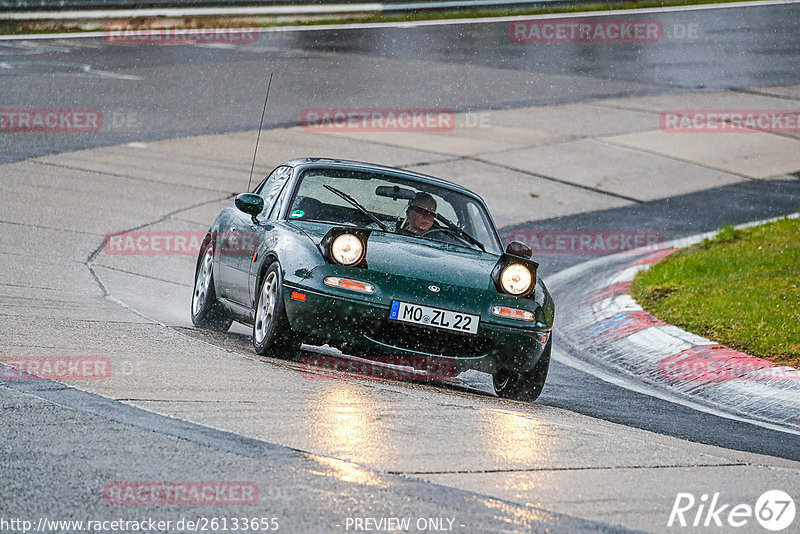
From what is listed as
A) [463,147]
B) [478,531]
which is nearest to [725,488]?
[478,531]

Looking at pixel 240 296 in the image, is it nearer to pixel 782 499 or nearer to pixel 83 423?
pixel 83 423

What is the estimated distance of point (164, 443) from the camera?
4.84 m

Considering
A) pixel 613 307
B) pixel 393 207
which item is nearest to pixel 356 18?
pixel 613 307

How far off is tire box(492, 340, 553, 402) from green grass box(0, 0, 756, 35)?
63.7 feet

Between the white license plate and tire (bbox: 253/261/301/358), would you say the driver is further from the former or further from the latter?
the white license plate

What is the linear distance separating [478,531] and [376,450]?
0.95 m

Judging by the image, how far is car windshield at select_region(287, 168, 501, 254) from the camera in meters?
7.84

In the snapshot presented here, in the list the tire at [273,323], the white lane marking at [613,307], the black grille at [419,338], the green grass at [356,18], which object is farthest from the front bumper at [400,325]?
the green grass at [356,18]

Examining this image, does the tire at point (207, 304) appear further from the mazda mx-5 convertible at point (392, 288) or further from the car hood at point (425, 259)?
the car hood at point (425, 259)

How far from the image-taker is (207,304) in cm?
880

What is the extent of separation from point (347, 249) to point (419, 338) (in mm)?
631

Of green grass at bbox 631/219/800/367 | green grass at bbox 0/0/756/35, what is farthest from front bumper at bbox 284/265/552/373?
green grass at bbox 0/0/756/35

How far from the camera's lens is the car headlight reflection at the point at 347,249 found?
22.4ft

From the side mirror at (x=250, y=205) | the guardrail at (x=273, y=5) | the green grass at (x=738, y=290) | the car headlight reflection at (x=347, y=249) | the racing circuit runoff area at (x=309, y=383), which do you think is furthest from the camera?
the guardrail at (x=273, y=5)
